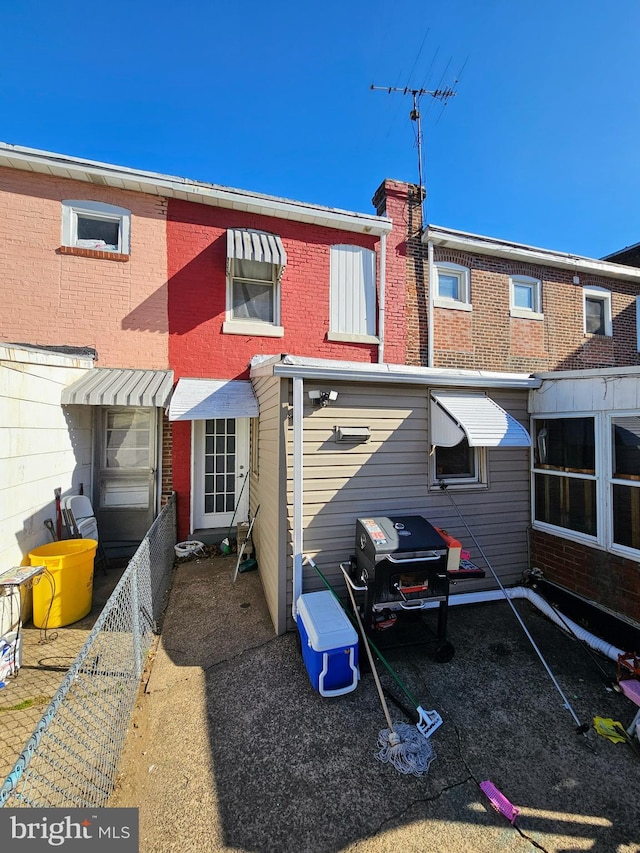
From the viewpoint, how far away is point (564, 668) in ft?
13.1

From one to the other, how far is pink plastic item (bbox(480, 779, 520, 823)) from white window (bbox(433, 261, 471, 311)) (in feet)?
28.6

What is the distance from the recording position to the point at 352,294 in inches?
332

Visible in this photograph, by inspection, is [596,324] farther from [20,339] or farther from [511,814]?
[20,339]

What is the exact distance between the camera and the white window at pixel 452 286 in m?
9.12

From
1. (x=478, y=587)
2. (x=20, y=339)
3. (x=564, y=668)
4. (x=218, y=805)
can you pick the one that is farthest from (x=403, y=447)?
(x=20, y=339)

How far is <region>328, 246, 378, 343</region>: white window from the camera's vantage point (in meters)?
8.31

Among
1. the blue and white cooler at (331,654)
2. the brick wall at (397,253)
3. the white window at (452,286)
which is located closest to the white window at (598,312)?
the white window at (452,286)

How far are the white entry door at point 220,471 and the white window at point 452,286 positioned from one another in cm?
586

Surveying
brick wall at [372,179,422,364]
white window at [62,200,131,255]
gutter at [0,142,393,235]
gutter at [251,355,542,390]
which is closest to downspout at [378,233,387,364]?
brick wall at [372,179,422,364]

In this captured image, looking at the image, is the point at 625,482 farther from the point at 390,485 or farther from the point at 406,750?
the point at 406,750

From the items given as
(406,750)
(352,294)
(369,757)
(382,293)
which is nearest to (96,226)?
(352,294)

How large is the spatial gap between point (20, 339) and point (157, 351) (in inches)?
91.7

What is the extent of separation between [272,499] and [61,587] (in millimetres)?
3020

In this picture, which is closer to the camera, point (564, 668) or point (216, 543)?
point (564, 668)
